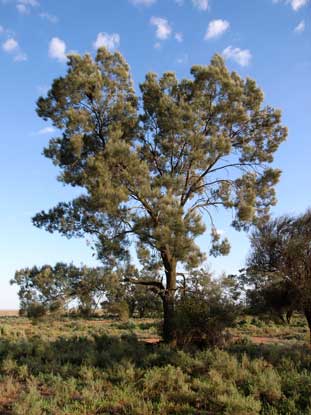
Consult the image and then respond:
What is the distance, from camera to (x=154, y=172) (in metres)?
18.9

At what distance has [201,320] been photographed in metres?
17.3

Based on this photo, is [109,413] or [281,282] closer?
[109,413]

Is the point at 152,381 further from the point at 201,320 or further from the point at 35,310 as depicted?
the point at 201,320

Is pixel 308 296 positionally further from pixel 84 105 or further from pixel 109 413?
pixel 84 105

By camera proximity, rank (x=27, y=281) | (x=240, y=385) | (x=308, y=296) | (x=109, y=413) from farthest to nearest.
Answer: (x=308, y=296) < (x=27, y=281) < (x=240, y=385) < (x=109, y=413)

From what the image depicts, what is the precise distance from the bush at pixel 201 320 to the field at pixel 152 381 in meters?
0.95

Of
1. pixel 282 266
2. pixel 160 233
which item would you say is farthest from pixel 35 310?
pixel 282 266

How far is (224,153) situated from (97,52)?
21.7ft

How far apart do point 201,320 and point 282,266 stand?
3.94 m

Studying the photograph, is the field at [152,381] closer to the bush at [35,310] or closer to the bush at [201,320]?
the bush at [201,320]

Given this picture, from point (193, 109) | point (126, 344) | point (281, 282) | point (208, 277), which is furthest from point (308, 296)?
point (193, 109)

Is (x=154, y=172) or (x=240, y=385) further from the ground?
(x=154, y=172)

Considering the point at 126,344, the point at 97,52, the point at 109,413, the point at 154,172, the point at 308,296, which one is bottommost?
the point at 109,413

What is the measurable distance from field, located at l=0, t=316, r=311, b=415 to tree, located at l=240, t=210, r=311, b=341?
2.64 metres
